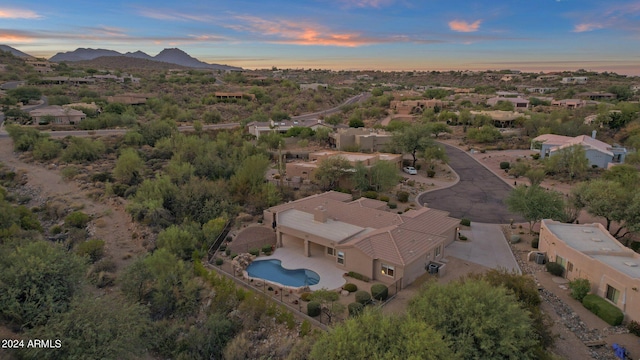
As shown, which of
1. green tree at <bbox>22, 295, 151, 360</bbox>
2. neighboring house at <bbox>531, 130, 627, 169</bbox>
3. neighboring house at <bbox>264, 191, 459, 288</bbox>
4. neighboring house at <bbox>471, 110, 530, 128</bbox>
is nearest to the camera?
green tree at <bbox>22, 295, 151, 360</bbox>

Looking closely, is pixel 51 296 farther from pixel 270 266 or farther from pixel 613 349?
pixel 613 349

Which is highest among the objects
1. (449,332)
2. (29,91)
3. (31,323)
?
(29,91)

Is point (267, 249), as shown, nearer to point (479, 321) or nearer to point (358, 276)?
point (358, 276)

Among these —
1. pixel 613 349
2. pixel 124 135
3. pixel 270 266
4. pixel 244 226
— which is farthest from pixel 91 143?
pixel 613 349

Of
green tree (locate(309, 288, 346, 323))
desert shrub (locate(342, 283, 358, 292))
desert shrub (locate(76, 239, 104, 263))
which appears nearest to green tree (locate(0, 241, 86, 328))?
desert shrub (locate(76, 239, 104, 263))

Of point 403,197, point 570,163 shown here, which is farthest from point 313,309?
point 570,163

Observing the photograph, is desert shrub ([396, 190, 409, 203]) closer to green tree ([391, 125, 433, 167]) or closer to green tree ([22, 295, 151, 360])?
green tree ([391, 125, 433, 167])

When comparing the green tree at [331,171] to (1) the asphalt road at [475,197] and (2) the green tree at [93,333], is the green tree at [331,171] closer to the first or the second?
(1) the asphalt road at [475,197]
